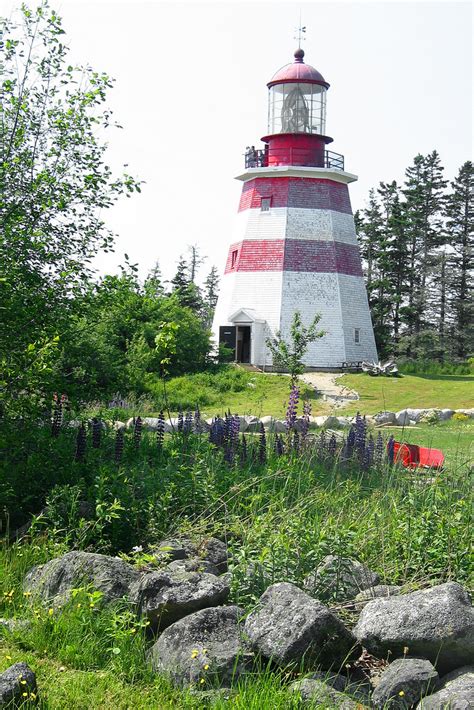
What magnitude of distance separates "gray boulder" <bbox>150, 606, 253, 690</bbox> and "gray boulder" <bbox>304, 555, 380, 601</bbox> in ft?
2.25

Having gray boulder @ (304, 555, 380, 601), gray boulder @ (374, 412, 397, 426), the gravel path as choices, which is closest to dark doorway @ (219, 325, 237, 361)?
the gravel path

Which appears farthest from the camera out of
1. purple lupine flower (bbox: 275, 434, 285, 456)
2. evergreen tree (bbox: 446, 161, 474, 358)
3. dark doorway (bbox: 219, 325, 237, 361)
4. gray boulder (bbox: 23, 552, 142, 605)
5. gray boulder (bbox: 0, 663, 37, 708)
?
evergreen tree (bbox: 446, 161, 474, 358)

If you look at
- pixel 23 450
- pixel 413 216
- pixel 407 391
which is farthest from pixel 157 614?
pixel 413 216

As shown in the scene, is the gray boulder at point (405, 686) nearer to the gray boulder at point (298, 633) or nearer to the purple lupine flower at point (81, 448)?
the gray boulder at point (298, 633)

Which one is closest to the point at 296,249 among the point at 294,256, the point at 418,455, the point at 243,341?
the point at 294,256

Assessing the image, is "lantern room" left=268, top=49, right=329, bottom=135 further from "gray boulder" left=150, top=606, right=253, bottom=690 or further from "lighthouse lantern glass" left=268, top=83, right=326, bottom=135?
"gray boulder" left=150, top=606, right=253, bottom=690

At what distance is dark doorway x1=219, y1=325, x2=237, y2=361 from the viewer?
126ft

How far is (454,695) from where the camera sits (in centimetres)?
471

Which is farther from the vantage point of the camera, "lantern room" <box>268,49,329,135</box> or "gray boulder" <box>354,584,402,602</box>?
"lantern room" <box>268,49,329,135</box>

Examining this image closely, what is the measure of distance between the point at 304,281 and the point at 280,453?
27.2 m

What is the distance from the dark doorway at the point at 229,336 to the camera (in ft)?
126

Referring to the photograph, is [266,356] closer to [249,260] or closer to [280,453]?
[249,260]

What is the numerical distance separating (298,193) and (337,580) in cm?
3371

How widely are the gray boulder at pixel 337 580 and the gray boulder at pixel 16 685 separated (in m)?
2.06
